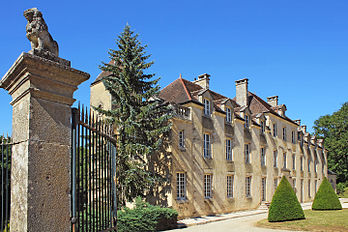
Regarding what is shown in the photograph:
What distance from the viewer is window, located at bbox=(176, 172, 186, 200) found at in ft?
63.3

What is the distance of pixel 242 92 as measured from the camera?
102ft

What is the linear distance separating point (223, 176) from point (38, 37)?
811 inches

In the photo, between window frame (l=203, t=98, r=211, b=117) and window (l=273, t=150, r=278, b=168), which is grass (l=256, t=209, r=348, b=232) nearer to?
window frame (l=203, t=98, r=211, b=117)

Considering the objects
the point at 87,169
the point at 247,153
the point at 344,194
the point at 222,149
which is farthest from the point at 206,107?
the point at 344,194

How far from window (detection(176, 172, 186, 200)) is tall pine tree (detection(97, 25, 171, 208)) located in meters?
1.13

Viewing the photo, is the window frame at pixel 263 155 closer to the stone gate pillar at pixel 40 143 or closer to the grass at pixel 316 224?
the grass at pixel 316 224

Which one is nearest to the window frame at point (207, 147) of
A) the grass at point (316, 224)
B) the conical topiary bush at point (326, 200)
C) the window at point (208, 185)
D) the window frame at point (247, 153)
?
the window at point (208, 185)

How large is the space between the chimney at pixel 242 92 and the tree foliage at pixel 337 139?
25569mm

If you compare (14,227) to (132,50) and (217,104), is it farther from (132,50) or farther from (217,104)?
(217,104)

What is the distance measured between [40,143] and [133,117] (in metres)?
13.1

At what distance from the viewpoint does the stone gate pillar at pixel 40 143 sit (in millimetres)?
3928

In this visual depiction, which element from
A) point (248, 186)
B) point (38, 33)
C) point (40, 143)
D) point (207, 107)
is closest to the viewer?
point (40, 143)

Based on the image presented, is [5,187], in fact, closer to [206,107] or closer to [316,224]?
[316,224]

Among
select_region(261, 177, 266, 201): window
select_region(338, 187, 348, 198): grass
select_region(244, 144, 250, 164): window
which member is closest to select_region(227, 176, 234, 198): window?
select_region(244, 144, 250, 164): window
